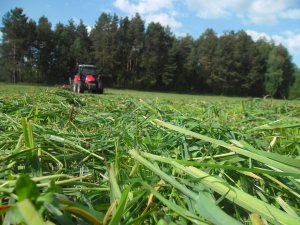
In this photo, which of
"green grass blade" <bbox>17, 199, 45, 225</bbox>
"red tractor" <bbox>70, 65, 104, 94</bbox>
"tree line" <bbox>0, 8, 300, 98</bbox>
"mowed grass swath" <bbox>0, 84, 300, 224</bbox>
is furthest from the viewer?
"tree line" <bbox>0, 8, 300, 98</bbox>

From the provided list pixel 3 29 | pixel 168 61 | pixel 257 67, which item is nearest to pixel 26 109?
pixel 3 29

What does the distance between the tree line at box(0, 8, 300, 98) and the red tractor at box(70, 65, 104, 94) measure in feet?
100

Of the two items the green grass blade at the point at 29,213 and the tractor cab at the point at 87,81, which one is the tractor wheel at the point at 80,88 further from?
the green grass blade at the point at 29,213

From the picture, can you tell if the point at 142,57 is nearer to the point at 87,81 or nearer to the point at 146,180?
the point at 87,81

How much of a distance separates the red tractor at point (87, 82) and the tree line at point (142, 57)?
100 feet

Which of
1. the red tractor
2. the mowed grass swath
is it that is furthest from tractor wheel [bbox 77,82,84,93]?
the mowed grass swath

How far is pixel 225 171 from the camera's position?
1.34 metres

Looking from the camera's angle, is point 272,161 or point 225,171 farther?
point 225,171

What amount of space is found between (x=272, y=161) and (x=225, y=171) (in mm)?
187

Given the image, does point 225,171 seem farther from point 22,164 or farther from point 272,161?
point 22,164

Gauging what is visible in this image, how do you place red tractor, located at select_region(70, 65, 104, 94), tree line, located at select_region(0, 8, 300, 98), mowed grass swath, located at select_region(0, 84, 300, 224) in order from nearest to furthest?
mowed grass swath, located at select_region(0, 84, 300, 224) < red tractor, located at select_region(70, 65, 104, 94) < tree line, located at select_region(0, 8, 300, 98)

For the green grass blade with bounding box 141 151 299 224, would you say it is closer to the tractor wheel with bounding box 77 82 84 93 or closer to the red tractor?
the red tractor

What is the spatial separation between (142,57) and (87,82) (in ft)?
125

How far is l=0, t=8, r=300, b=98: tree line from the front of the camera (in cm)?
5088
